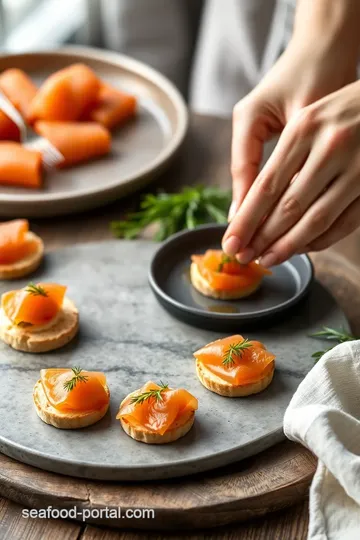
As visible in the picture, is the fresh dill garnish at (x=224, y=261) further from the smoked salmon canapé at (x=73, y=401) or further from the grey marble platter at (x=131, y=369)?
the smoked salmon canapé at (x=73, y=401)

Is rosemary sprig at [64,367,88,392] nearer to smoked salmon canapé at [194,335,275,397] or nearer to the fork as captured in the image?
smoked salmon canapé at [194,335,275,397]

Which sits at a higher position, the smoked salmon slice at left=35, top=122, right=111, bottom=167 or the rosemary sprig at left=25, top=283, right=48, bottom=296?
the rosemary sprig at left=25, top=283, right=48, bottom=296

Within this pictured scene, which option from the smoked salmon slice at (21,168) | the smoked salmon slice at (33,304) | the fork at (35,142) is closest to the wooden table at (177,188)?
the smoked salmon slice at (21,168)

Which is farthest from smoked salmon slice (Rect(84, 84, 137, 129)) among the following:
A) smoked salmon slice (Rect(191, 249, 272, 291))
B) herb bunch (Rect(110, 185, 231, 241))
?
smoked salmon slice (Rect(191, 249, 272, 291))

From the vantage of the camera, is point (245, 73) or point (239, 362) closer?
point (239, 362)

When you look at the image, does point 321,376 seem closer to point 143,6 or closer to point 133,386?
point 133,386

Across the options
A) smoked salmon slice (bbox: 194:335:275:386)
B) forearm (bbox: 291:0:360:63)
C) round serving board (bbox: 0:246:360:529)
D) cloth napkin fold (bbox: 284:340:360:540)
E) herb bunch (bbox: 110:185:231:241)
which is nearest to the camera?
cloth napkin fold (bbox: 284:340:360:540)

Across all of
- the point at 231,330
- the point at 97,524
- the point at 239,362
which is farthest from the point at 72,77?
the point at 97,524
